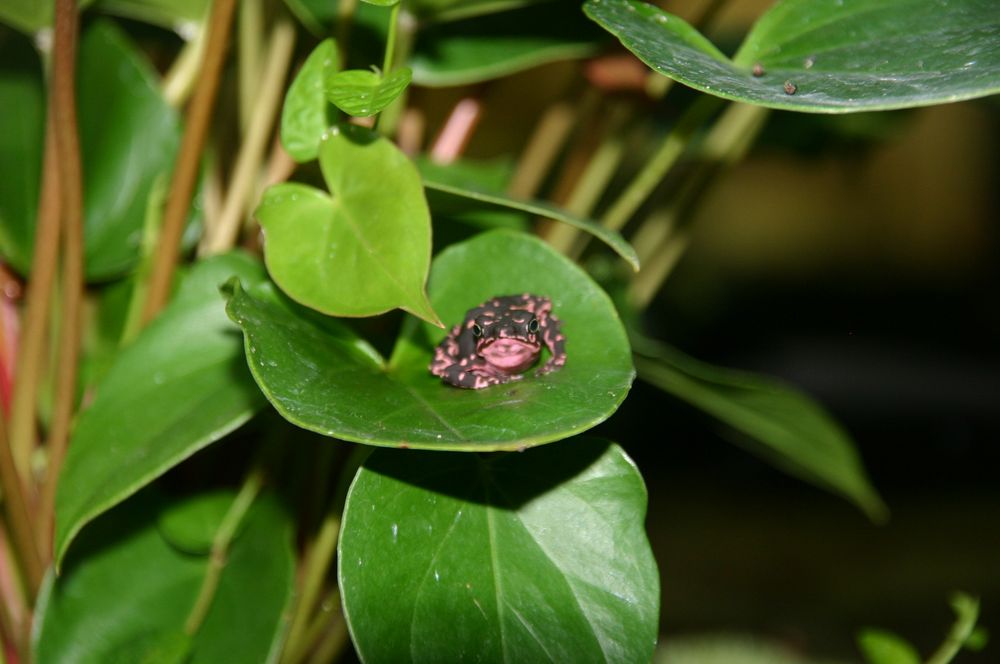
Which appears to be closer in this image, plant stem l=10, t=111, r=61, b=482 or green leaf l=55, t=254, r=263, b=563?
green leaf l=55, t=254, r=263, b=563

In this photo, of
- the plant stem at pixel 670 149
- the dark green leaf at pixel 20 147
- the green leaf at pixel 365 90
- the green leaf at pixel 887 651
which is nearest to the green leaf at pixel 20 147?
the dark green leaf at pixel 20 147

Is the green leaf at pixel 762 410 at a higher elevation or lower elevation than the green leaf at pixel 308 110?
lower

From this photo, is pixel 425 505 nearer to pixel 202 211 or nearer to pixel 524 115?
pixel 202 211

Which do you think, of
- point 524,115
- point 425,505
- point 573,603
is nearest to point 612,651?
point 573,603

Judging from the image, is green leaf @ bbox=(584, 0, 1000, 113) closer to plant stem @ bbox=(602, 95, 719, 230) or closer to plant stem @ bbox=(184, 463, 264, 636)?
plant stem @ bbox=(602, 95, 719, 230)

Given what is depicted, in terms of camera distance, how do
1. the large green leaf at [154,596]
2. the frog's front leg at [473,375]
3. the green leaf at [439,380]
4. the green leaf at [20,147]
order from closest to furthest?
the green leaf at [439,380]
the frog's front leg at [473,375]
the large green leaf at [154,596]
the green leaf at [20,147]

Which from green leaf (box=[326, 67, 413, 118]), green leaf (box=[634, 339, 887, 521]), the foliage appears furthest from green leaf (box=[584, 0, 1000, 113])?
green leaf (box=[634, 339, 887, 521])

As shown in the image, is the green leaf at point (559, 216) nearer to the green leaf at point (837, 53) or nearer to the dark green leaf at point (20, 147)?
the green leaf at point (837, 53)

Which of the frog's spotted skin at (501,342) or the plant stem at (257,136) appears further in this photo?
the plant stem at (257,136)
